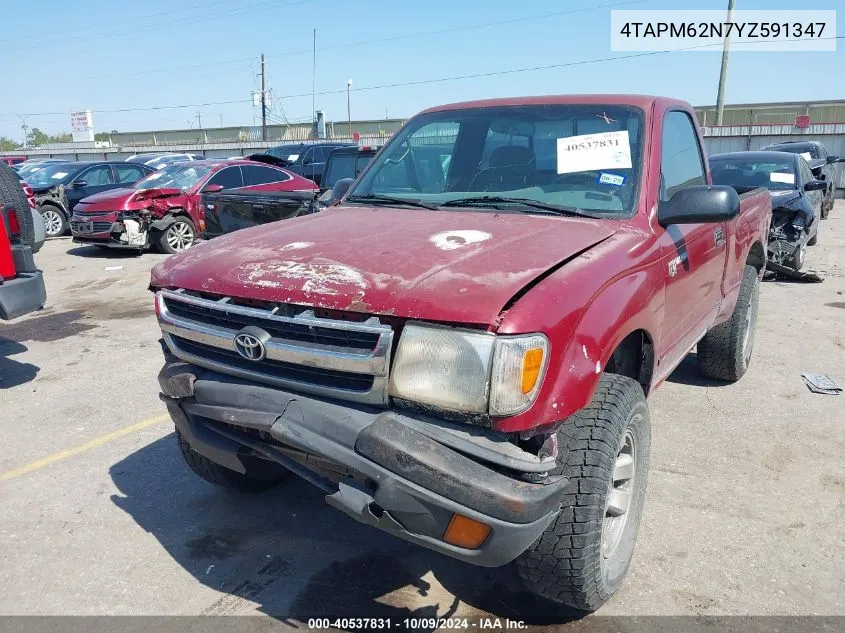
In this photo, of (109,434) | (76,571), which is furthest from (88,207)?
(76,571)

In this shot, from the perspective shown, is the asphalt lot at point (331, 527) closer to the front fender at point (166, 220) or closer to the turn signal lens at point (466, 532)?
the turn signal lens at point (466, 532)

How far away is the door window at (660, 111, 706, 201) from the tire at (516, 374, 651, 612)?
4.27 feet

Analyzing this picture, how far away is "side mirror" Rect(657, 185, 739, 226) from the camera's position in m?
3.08

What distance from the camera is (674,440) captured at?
4355 millimetres

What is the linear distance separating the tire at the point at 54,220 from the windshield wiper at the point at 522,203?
13.7 metres

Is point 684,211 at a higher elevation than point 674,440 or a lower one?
higher

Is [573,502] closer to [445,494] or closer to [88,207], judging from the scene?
[445,494]

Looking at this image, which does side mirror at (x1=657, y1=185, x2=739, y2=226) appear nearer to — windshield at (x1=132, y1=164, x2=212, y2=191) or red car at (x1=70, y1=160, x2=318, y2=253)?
red car at (x1=70, y1=160, x2=318, y2=253)

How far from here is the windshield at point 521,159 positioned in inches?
132

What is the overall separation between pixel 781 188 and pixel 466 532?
8992 mm

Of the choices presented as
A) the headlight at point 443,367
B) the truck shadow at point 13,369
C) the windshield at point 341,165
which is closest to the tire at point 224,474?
the headlight at point 443,367

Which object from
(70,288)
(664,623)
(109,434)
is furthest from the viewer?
(70,288)

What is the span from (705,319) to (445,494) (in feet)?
8.51

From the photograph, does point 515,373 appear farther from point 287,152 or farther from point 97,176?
point 287,152
